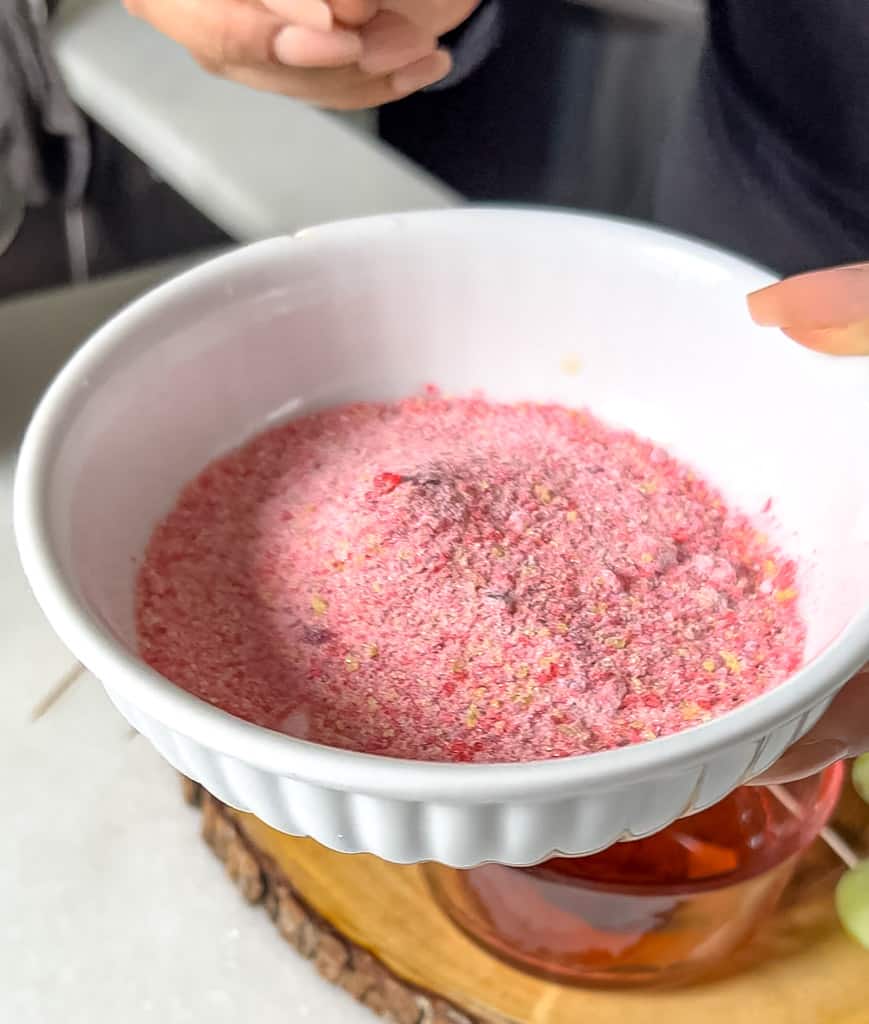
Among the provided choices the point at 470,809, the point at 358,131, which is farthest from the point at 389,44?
the point at 358,131

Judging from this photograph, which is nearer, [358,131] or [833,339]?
[833,339]

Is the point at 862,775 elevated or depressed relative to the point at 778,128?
depressed

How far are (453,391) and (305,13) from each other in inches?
6.8

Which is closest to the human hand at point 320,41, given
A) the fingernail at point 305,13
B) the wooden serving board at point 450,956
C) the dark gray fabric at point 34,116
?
the fingernail at point 305,13

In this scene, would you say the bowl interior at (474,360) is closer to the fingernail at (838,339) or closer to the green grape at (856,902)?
the fingernail at (838,339)

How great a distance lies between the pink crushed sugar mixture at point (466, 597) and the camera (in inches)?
13.2

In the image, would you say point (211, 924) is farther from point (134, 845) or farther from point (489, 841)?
point (489, 841)

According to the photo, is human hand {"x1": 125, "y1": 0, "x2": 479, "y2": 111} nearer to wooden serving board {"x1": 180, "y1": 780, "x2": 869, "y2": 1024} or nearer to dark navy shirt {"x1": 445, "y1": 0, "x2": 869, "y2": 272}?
dark navy shirt {"x1": 445, "y1": 0, "x2": 869, "y2": 272}

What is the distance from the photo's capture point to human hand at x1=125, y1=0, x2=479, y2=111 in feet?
1.19

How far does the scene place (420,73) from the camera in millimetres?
409

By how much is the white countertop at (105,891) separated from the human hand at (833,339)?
194mm

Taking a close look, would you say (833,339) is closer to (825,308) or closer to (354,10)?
(825,308)

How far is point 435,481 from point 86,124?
0.65 m

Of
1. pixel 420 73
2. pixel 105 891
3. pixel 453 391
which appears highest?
pixel 420 73
